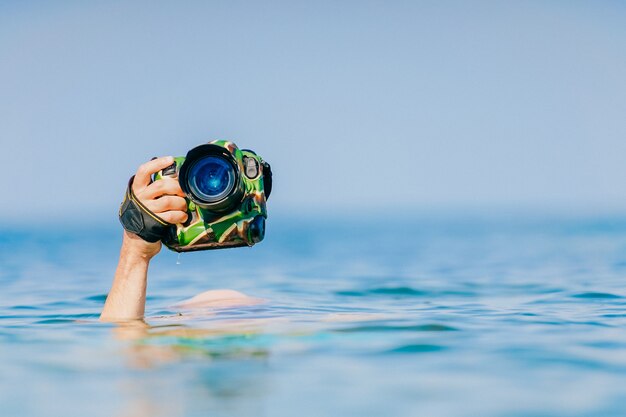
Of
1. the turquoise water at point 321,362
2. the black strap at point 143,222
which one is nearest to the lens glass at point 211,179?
the black strap at point 143,222

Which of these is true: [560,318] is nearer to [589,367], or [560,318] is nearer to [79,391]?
[589,367]

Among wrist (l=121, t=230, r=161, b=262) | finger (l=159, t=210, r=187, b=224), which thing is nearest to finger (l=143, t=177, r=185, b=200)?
finger (l=159, t=210, r=187, b=224)

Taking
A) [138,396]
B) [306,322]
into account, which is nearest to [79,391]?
[138,396]

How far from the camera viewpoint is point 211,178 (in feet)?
15.7

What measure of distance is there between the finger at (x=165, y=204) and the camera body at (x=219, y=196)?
51mm

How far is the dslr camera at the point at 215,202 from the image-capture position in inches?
186

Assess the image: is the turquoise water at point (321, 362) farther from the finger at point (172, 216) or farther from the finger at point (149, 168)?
the finger at point (149, 168)

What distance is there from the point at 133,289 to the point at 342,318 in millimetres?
1384

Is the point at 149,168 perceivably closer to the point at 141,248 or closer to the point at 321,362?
the point at 141,248

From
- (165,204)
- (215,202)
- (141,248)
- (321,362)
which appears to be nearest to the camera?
(321,362)

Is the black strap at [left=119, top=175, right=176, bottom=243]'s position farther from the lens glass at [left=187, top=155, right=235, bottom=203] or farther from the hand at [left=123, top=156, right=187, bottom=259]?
the lens glass at [left=187, top=155, right=235, bottom=203]

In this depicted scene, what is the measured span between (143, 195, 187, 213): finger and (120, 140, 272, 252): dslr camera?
0.11 ft

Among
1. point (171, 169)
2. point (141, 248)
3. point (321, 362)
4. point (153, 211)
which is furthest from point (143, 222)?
→ point (321, 362)

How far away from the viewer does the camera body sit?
4727mm
